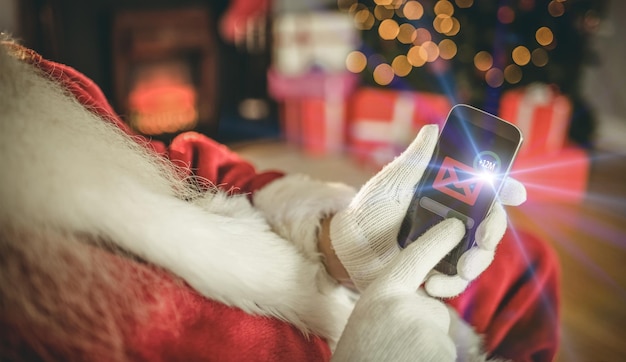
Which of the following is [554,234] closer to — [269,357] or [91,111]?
[269,357]

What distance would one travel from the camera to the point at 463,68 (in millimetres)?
2330

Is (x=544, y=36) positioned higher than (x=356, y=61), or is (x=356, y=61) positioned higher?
(x=544, y=36)

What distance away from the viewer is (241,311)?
55 centimetres

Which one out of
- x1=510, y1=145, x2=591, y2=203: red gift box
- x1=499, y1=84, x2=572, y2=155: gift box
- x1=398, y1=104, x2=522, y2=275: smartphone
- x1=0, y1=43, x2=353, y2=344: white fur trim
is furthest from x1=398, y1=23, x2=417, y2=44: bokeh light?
x1=0, y1=43, x2=353, y2=344: white fur trim

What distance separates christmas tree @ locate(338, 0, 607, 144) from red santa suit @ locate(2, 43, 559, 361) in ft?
5.08

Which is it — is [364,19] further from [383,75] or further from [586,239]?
[586,239]

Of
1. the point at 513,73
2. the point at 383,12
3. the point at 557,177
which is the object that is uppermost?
the point at 383,12

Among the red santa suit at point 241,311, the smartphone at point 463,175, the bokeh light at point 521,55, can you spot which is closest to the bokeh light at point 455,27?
the bokeh light at point 521,55

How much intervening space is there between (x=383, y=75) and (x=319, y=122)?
1.21 ft

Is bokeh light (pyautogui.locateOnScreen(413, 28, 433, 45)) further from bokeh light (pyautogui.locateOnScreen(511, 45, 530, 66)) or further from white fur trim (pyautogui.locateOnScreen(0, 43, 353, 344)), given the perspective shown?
white fur trim (pyautogui.locateOnScreen(0, 43, 353, 344))

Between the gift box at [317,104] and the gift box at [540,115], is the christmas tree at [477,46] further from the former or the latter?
the gift box at [317,104]

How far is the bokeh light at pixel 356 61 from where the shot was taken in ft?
7.97

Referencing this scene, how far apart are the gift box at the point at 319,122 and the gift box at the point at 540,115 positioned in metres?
0.72

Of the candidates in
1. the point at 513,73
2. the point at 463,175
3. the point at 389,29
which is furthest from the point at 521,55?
the point at 463,175
